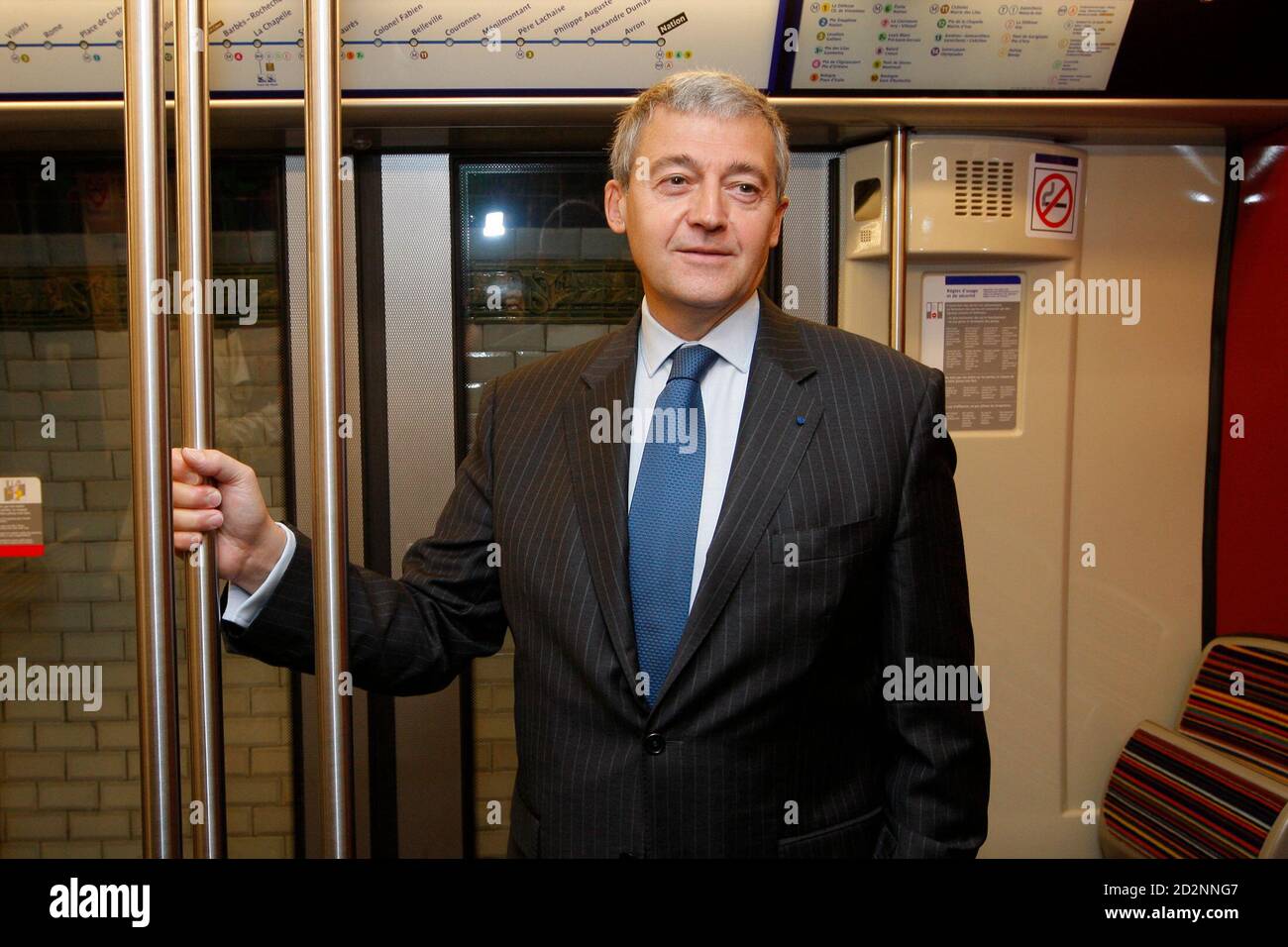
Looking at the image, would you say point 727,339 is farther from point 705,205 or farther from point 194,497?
point 194,497

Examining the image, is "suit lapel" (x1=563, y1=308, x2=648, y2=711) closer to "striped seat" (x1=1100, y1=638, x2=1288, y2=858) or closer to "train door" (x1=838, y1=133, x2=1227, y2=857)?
"train door" (x1=838, y1=133, x2=1227, y2=857)

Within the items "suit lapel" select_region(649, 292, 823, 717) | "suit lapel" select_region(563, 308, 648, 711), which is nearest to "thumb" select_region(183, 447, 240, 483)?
"suit lapel" select_region(563, 308, 648, 711)

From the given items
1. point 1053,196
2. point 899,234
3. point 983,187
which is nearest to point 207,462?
point 899,234

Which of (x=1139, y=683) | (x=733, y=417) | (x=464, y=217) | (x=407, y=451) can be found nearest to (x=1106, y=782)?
(x=1139, y=683)

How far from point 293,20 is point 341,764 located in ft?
6.05

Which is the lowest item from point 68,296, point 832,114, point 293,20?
point 68,296

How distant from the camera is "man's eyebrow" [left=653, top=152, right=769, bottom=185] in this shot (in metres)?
1.41

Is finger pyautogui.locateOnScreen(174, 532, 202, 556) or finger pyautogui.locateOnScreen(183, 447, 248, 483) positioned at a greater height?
finger pyautogui.locateOnScreen(183, 447, 248, 483)

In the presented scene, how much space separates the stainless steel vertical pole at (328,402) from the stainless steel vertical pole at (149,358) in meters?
0.14

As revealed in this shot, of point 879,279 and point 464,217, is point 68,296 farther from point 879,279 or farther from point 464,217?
point 879,279

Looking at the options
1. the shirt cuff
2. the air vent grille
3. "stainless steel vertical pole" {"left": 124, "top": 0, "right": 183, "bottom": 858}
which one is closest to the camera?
"stainless steel vertical pole" {"left": 124, "top": 0, "right": 183, "bottom": 858}

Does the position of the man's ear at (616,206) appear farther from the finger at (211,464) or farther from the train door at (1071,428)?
the train door at (1071,428)

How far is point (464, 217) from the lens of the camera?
2.60m

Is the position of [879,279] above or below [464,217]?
below
